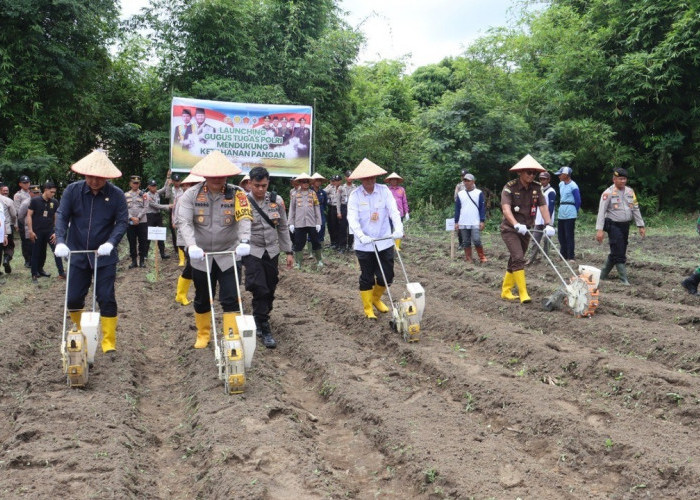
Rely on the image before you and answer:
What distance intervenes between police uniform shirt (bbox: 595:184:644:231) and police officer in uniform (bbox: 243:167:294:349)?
5018 mm

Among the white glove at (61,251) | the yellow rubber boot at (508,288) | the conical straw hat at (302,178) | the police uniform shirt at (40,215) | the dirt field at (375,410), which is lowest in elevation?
the dirt field at (375,410)

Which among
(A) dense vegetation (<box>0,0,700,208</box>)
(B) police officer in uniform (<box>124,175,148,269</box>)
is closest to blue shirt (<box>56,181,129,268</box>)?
(B) police officer in uniform (<box>124,175,148,269</box>)

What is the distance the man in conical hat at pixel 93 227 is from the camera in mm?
6180

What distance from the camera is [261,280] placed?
7145 millimetres

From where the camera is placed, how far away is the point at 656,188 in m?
21.1

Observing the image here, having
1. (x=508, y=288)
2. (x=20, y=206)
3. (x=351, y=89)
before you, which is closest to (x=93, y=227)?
(x=508, y=288)

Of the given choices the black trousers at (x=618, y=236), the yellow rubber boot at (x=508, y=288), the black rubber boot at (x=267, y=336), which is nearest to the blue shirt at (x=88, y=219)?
the black rubber boot at (x=267, y=336)

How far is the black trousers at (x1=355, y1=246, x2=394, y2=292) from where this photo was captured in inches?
303

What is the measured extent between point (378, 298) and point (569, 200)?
5.06 metres

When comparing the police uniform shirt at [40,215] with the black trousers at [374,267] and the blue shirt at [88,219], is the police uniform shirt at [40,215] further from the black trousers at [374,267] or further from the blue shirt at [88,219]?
the black trousers at [374,267]

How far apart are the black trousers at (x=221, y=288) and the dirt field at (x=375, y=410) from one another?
1.87 ft

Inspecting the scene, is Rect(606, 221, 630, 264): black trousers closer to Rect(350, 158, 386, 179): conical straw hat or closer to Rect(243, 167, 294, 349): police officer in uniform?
Rect(350, 158, 386, 179): conical straw hat

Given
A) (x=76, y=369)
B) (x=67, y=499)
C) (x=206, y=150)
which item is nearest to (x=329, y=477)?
(x=67, y=499)

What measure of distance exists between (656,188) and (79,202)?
19720 mm
